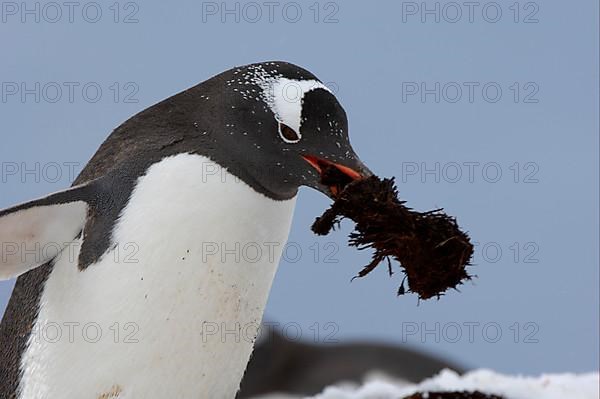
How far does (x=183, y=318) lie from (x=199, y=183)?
31 centimetres

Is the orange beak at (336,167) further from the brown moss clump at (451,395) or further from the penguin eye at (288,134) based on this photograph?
the brown moss clump at (451,395)

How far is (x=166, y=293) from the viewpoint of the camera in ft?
7.16

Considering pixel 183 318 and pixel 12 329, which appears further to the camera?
pixel 12 329

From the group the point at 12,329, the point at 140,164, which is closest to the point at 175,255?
the point at 140,164

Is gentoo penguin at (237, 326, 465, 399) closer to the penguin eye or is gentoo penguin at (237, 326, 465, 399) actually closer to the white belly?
the white belly

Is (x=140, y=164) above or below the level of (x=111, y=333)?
above

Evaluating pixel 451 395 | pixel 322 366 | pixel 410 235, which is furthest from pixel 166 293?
pixel 322 366

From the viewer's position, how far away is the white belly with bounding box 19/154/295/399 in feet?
7.10

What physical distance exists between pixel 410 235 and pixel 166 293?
1.87 ft

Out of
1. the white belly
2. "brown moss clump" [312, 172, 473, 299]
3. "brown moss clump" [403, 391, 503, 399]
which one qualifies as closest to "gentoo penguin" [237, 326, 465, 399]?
"brown moss clump" [403, 391, 503, 399]

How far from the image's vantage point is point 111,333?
221 cm

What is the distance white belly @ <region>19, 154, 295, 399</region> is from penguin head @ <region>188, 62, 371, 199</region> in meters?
0.06

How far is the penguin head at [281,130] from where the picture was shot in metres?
2.13

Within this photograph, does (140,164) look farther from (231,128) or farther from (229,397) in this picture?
(229,397)
